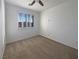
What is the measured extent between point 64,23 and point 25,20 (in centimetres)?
315

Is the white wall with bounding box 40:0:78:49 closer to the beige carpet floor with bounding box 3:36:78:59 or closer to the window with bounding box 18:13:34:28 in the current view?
the beige carpet floor with bounding box 3:36:78:59

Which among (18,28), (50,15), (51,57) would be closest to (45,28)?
(50,15)

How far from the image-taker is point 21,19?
5.97 meters

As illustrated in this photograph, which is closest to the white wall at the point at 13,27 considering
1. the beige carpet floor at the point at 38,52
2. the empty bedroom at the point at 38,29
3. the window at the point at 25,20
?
the empty bedroom at the point at 38,29

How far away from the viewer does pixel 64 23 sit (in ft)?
15.1

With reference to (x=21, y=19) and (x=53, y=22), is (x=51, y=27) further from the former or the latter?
(x=21, y=19)

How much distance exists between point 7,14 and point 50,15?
Answer: 3148 mm

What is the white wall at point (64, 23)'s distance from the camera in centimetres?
397

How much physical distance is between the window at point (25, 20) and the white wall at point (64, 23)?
1.44 meters

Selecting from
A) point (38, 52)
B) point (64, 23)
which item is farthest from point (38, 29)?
point (38, 52)

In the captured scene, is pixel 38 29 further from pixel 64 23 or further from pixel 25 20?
pixel 64 23

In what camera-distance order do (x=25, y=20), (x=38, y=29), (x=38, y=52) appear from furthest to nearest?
1. (x=38, y=29)
2. (x=25, y=20)
3. (x=38, y=52)

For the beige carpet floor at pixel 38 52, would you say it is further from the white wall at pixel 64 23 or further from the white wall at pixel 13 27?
the white wall at pixel 13 27

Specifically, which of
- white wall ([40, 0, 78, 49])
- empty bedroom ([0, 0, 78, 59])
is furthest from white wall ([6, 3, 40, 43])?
white wall ([40, 0, 78, 49])
